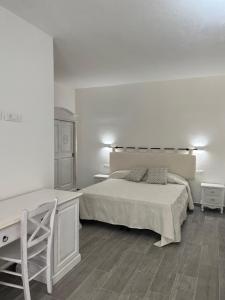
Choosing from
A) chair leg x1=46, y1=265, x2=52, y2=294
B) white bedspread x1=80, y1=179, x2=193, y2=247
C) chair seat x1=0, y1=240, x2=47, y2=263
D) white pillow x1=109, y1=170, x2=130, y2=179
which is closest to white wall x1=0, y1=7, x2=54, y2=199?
chair seat x1=0, y1=240, x2=47, y2=263

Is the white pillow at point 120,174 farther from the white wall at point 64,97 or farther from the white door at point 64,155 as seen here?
the white wall at point 64,97

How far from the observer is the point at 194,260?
285 cm

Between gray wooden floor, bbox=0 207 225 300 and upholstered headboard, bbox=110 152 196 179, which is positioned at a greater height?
upholstered headboard, bbox=110 152 196 179

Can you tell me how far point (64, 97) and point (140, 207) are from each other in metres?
3.65

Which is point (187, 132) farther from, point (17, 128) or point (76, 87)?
point (17, 128)

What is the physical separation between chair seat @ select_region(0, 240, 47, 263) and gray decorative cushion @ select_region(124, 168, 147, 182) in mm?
2933

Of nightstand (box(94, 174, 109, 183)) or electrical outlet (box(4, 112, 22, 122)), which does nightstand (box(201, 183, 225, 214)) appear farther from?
electrical outlet (box(4, 112, 22, 122))

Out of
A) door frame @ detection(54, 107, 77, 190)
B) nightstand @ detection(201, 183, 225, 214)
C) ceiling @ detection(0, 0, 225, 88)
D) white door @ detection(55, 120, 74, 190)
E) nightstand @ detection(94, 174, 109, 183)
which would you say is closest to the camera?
ceiling @ detection(0, 0, 225, 88)

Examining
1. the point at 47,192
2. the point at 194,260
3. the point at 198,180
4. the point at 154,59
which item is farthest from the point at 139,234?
the point at 154,59

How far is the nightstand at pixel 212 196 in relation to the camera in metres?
4.65

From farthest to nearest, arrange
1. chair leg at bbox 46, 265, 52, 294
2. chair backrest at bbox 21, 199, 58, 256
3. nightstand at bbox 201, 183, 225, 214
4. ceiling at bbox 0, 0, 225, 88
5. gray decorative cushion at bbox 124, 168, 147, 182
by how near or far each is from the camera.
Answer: gray decorative cushion at bbox 124, 168, 147, 182
nightstand at bbox 201, 183, 225, 214
ceiling at bbox 0, 0, 225, 88
chair leg at bbox 46, 265, 52, 294
chair backrest at bbox 21, 199, 58, 256

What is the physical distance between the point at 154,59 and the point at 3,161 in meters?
2.84

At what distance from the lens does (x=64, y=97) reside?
5.96 meters

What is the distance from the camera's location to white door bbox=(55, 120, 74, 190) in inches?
233
